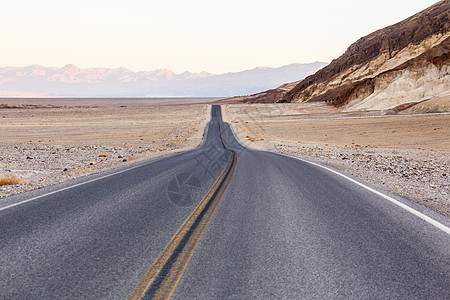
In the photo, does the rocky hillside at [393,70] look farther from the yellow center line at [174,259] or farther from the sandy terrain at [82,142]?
the yellow center line at [174,259]

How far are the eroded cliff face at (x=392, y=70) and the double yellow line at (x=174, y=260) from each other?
260 feet

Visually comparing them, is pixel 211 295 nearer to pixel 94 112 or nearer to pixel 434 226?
pixel 434 226

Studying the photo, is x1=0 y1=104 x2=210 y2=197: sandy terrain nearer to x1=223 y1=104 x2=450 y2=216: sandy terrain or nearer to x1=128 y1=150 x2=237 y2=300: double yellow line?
x1=128 y1=150 x2=237 y2=300: double yellow line

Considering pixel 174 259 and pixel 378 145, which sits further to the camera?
pixel 378 145

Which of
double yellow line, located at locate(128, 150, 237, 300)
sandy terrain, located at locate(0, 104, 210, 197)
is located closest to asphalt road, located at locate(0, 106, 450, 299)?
double yellow line, located at locate(128, 150, 237, 300)

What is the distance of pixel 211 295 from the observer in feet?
13.4

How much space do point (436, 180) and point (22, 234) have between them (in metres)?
12.5

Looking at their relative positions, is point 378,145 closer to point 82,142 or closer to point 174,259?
point 82,142

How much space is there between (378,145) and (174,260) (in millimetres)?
38583

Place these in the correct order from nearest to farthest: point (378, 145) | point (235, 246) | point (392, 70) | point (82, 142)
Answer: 1. point (235, 246)
2. point (378, 145)
3. point (82, 142)
4. point (392, 70)

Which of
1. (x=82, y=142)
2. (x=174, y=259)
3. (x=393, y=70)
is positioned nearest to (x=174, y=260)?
(x=174, y=259)

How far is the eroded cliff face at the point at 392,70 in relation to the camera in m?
80.4

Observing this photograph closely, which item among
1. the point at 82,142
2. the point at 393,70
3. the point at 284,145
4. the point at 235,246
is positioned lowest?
the point at 82,142

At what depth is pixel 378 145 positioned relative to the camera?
40125 mm
